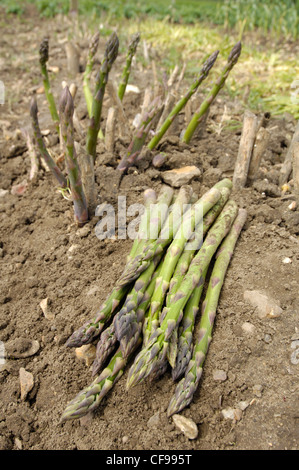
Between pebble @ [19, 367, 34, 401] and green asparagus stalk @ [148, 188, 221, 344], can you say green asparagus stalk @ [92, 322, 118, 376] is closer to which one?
green asparagus stalk @ [148, 188, 221, 344]

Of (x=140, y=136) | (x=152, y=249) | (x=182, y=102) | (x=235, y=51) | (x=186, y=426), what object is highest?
(x=235, y=51)

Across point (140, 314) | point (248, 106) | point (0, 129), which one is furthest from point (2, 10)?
point (140, 314)

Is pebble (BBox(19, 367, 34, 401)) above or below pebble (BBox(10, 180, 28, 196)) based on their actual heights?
below

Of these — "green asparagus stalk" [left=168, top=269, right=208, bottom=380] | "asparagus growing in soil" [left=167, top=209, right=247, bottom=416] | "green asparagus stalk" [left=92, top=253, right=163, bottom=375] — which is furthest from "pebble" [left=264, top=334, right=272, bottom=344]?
"green asparagus stalk" [left=92, top=253, right=163, bottom=375]

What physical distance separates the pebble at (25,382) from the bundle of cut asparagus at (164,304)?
1.07 ft

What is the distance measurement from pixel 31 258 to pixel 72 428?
129cm

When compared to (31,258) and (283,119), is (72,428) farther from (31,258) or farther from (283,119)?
(283,119)

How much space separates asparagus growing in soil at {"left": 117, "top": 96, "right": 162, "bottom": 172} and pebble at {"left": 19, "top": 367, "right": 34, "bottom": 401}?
5.66 ft

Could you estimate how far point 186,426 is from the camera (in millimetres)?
1947

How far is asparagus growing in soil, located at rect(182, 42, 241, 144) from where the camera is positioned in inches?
128

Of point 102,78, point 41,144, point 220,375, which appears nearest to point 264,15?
point 102,78

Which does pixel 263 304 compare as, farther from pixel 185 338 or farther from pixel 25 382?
pixel 25 382

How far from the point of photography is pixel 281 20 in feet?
22.7

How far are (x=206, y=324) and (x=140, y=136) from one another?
5.27 feet
